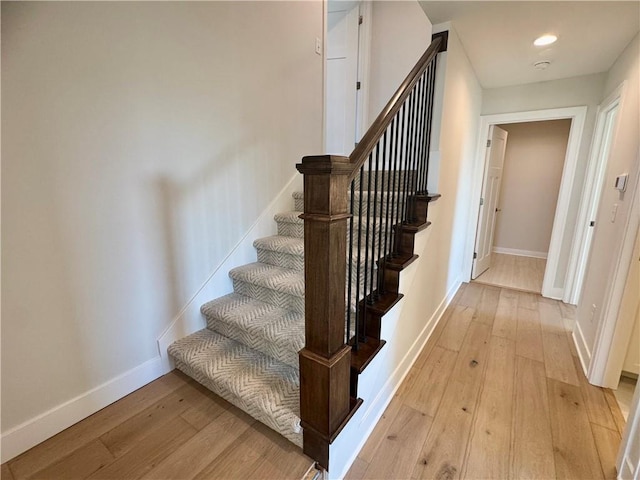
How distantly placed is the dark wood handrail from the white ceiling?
0.81 feet

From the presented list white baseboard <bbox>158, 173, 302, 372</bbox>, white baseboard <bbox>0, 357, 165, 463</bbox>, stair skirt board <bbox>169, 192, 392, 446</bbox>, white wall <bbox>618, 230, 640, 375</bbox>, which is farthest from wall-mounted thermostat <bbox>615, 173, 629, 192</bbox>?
white baseboard <bbox>0, 357, 165, 463</bbox>

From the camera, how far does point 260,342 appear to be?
1.61 m

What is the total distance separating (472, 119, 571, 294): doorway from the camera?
4074mm

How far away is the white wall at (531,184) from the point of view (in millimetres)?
4570

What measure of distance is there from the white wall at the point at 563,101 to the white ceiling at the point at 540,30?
180mm

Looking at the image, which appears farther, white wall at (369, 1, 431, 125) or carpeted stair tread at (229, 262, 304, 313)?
white wall at (369, 1, 431, 125)

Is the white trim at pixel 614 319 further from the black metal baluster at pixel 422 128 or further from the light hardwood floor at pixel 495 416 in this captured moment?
the black metal baluster at pixel 422 128

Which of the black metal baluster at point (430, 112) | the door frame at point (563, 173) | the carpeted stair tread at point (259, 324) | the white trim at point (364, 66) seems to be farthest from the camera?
the white trim at point (364, 66)

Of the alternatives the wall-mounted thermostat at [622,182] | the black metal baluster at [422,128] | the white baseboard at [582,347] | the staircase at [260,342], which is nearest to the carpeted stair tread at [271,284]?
the staircase at [260,342]

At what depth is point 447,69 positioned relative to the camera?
1875mm

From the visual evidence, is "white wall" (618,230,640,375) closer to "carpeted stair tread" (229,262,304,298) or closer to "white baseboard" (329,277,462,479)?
"white baseboard" (329,277,462,479)

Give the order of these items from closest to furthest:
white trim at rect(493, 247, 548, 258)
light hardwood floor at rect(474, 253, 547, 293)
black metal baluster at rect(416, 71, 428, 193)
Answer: black metal baluster at rect(416, 71, 428, 193) → light hardwood floor at rect(474, 253, 547, 293) → white trim at rect(493, 247, 548, 258)

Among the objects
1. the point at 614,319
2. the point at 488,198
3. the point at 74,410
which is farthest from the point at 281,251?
the point at 488,198

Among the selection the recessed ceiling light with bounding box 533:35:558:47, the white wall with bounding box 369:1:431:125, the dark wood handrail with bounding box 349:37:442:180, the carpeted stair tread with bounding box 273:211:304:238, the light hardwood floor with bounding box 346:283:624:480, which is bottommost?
the light hardwood floor with bounding box 346:283:624:480
